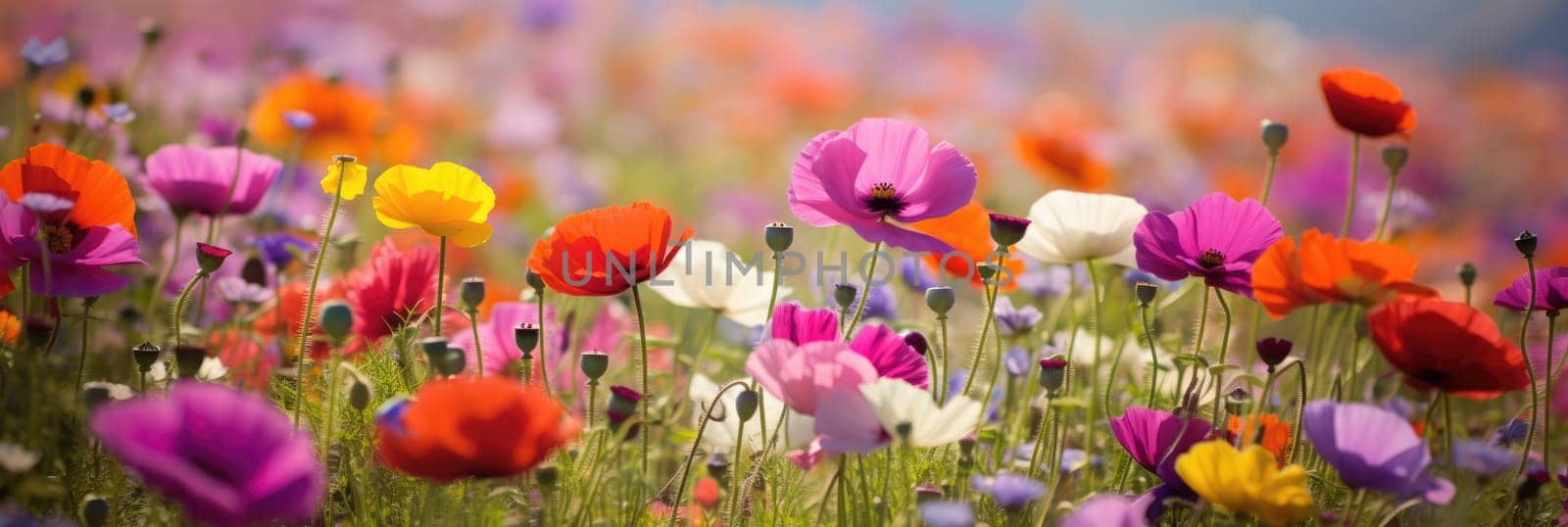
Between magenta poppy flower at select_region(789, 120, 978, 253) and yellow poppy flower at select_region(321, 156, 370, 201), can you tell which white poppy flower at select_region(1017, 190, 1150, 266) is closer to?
magenta poppy flower at select_region(789, 120, 978, 253)

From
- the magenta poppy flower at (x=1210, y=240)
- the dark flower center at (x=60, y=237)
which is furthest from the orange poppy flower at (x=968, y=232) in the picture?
the dark flower center at (x=60, y=237)

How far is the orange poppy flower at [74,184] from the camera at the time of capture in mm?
765

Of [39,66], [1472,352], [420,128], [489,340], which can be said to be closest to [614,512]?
[489,340]

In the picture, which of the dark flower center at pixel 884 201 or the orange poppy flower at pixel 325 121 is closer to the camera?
the dark flower center at pixel 884 201

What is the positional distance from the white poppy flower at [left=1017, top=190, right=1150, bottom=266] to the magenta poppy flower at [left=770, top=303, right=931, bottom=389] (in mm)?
141

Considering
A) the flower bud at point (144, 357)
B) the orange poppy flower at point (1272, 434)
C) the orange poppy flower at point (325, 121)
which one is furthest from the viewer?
the orange poppy flower at point (325, 121)

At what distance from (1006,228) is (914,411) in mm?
160

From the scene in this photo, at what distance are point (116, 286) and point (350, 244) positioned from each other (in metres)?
0.29

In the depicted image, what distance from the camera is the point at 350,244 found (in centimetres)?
108

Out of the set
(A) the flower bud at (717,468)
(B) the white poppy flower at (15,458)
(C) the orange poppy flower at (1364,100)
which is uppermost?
(C) the orange poppy flower at (1364,100)

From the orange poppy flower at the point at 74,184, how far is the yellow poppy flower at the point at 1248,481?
701mm

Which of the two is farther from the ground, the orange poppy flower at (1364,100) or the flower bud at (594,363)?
the orange poppy flower at (1364,100)

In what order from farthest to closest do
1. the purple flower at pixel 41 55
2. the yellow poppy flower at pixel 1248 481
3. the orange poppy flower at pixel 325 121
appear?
the orange poppy flower at pixel 325 121
the purple flower at pixel 41 55
the yellow poppy flower at pixel 1248 481

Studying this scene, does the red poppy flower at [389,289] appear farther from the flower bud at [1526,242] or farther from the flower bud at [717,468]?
the flower bud at [1526,242]
